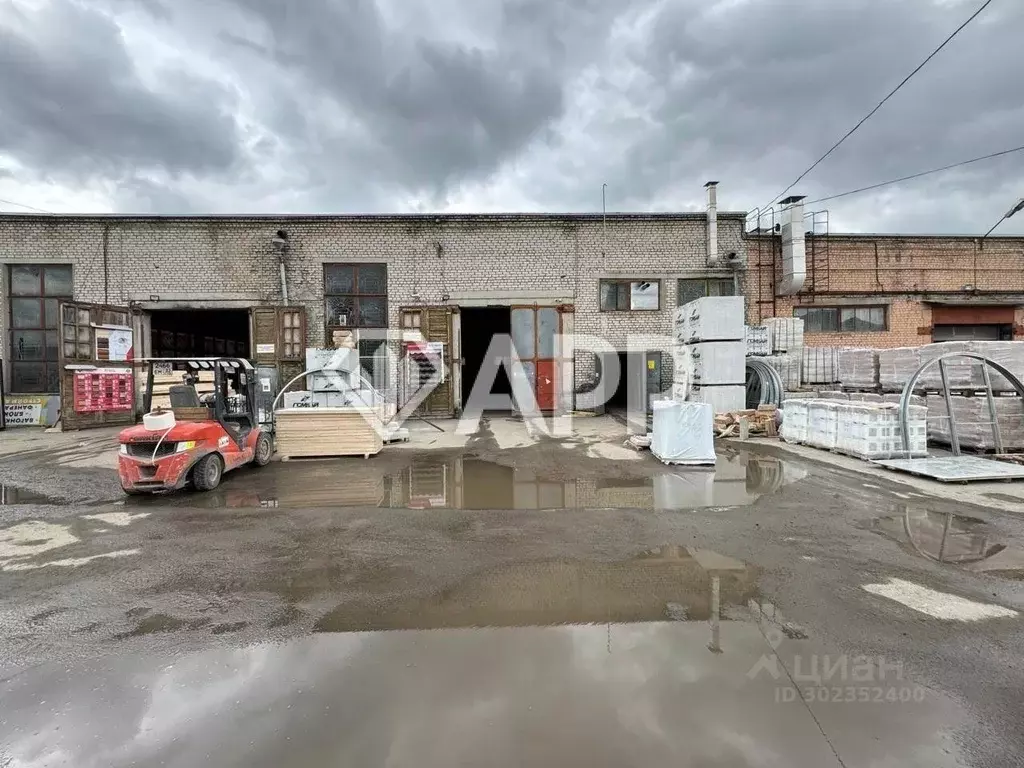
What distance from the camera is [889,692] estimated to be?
2633 millimetres

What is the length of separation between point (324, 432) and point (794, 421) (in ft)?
31.7

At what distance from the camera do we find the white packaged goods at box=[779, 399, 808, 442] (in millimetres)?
9938

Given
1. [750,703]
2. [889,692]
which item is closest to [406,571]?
[750,703]

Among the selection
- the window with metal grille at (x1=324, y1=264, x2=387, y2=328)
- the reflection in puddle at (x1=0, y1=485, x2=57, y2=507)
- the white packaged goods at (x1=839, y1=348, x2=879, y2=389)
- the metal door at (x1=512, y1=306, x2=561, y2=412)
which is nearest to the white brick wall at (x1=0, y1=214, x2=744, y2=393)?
the window with metal grille at (x1=324, y1=264, x2=387, y2=328)

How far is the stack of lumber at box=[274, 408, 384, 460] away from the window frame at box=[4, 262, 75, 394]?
11.2 metres

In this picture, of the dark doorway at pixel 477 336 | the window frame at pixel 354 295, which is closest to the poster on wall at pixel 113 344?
the window frame at pixel 354 295

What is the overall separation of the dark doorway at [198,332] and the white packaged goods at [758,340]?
51.4 ft

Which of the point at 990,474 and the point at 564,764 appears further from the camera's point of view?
the point at 990,474

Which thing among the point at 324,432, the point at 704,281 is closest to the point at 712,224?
the point at 704,281

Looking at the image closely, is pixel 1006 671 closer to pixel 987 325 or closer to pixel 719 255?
pixel 719 255

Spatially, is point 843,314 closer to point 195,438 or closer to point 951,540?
point 951,540

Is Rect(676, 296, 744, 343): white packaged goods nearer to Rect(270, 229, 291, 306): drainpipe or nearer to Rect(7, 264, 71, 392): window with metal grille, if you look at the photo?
Rect(270, 229, 291, 306): drainpipe

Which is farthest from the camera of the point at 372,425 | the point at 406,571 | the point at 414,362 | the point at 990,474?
the point at 414,362

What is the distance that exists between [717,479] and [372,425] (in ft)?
20.4
